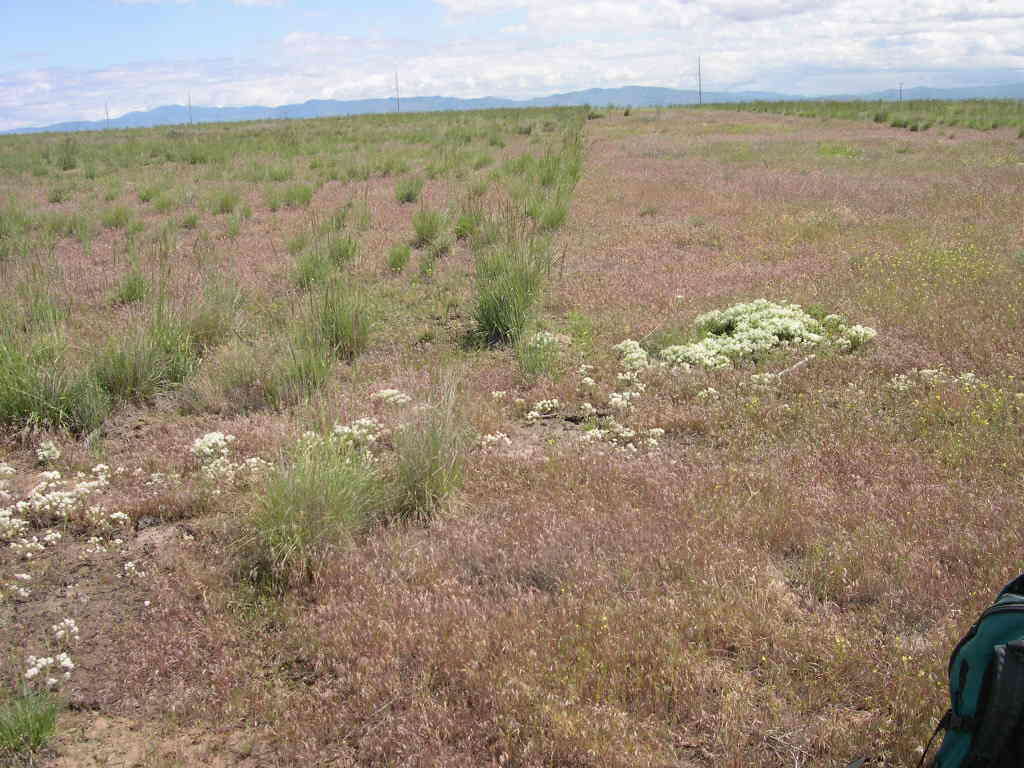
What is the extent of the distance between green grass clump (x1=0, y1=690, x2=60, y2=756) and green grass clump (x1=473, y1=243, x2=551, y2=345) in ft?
16.8

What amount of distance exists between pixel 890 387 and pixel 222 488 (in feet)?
16.3

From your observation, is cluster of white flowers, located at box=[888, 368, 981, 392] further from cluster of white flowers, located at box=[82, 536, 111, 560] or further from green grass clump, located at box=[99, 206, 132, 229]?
green grass clump, located at box=[99, 206, 132, 229]

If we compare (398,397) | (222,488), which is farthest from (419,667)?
(398,397)

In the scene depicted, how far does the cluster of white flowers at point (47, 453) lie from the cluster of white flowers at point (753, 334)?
4872mm

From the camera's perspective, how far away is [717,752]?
2.91 m

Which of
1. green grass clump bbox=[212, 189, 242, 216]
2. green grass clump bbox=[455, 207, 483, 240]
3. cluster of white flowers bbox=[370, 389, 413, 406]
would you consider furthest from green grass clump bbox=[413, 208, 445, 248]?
cluster of white flowers bbox=[370, 389, 413, 406]

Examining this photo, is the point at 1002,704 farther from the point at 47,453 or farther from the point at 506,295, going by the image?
the point at 506,295

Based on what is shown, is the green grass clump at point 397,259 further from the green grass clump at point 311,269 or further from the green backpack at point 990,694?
the green backpack at point 990,694

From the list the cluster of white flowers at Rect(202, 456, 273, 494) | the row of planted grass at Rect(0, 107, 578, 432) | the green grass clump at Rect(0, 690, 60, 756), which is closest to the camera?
the green grass clump at Rect(0, 690, 60, 756)

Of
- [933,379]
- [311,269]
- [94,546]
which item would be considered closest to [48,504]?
[94,546]

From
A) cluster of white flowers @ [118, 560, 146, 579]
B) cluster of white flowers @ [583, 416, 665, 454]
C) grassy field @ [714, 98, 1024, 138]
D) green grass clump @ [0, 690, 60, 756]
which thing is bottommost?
green grass clump @ [0, 690, 60, 756]

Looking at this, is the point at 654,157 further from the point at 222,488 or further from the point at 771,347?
the point at 222,488

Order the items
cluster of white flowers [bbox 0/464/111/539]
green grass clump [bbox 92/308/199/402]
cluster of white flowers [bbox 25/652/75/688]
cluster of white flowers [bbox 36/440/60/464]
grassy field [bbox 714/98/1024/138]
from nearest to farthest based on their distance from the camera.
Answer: cluster of white flowers [bbox 25/652/75/688], cluster of white flowers [bbox 0/464/111/539], cluster of white flowers [bbox 36/440/60/464], green grass clump [bbox 92/308/199/402], grassy field [bbox 714/98/1024/138]

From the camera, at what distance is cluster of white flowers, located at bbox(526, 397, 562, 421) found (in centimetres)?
605
